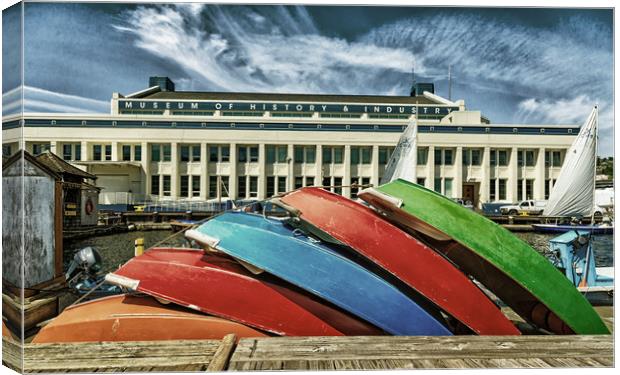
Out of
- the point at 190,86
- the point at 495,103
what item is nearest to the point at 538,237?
the point at 495,103

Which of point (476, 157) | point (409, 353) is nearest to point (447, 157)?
point (476, 157)

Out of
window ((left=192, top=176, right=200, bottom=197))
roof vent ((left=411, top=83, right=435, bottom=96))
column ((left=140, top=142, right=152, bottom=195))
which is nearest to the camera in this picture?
roof vent ((left=411, top=83, right=435, bottom=96))

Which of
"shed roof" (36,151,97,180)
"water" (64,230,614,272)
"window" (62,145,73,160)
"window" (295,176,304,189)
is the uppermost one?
"window" (62,145,73,160)

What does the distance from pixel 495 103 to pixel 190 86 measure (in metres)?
2.96

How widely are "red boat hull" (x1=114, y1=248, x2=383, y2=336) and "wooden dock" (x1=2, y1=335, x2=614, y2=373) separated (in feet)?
0.36

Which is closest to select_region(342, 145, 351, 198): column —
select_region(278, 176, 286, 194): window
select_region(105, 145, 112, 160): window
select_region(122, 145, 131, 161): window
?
select_region(278, 176, 286, 194): window

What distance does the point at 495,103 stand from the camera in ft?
11.2

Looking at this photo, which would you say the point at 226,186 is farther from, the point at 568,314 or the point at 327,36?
the point at 568,314

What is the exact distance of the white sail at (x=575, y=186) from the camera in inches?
138

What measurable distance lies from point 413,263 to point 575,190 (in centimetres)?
251

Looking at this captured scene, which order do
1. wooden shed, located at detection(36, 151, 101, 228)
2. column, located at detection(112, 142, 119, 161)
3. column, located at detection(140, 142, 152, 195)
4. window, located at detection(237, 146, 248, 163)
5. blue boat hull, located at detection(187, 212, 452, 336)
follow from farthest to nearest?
window, located at detection(237, 146, 248, 163), column, located at detection(140, 142, 152, 195), column, located at detection(112, 142, 119, 161), wooden shed, located at detection(36, 151, 101, 228), blue boat hull, located at detection(187, 212, 452, 336)

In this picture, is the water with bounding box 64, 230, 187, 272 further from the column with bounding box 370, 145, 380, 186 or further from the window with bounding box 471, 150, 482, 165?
the window with bounding box 471, 150, 482, 165

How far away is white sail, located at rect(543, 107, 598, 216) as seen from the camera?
350 cm

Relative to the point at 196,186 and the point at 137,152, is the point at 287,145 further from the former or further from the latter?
the point at 137,152
